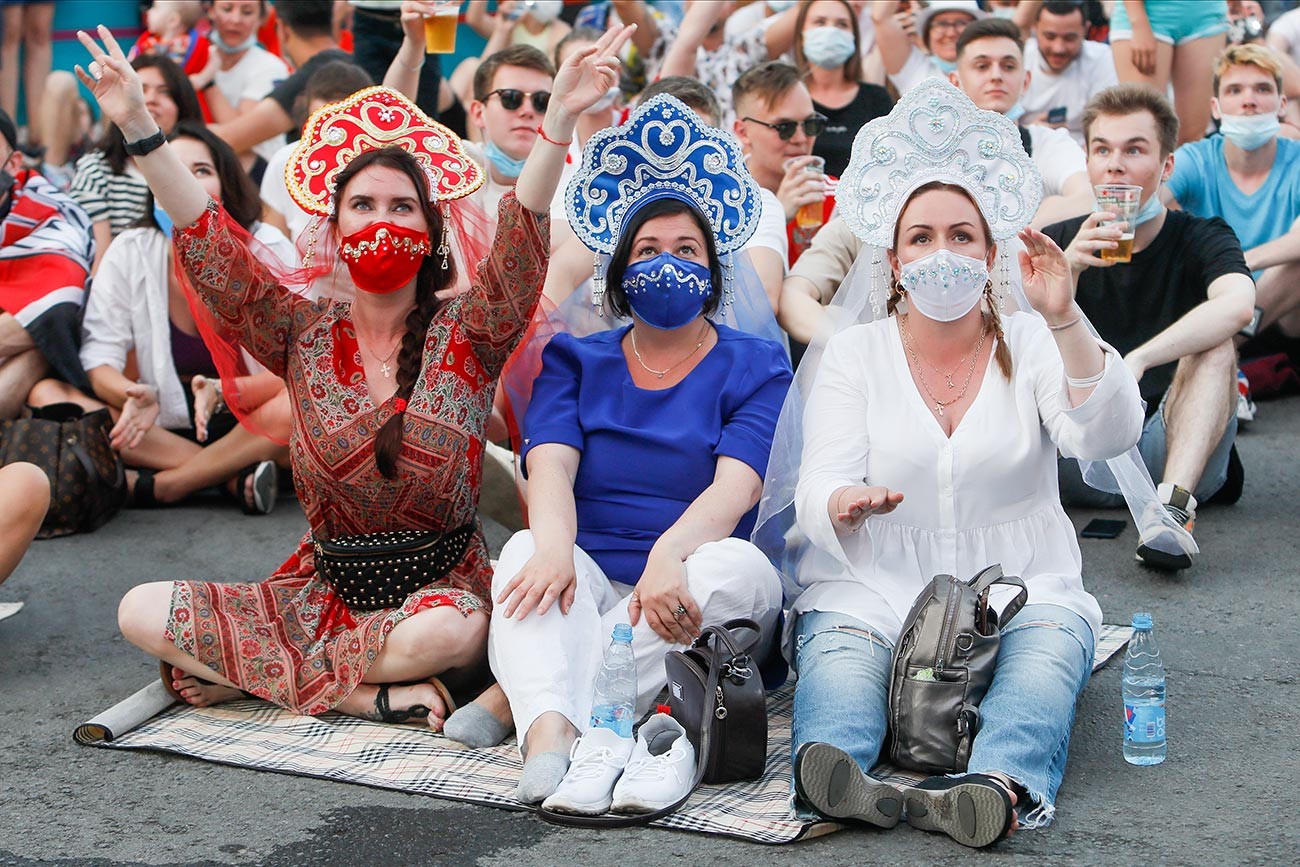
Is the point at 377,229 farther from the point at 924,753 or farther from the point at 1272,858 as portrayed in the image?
the point at 1272,858

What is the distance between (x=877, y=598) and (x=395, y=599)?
1302 mm

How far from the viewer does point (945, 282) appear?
13.1 ft

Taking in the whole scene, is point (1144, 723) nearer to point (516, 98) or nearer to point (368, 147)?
point (368, 147)

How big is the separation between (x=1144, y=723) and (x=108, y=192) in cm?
556

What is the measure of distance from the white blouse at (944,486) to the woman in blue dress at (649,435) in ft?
0.75

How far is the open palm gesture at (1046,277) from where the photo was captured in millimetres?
3762

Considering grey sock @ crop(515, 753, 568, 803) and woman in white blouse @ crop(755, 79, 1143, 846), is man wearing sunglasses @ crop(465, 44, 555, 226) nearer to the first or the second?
woman in white blouse @ crop(755, 79, 1143, 846)

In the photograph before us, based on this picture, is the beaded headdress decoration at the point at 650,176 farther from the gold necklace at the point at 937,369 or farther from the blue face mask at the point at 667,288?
the gold necklace at the point at 937,369

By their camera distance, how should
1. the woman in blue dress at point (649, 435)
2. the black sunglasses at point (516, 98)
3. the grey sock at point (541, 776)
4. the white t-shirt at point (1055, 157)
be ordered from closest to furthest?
the grey sock at point (541, 776) → the woman in blue dress at point (649, 435) → the black sunglasses at point (516, 98) → the white t-shirt at point (1055, 157)

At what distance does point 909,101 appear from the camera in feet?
13.8

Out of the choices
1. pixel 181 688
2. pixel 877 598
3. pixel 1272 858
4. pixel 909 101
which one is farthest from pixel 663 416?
pixel 1272 858

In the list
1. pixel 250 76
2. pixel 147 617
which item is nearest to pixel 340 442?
pixel 147 617

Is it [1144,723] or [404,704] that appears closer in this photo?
[1144,723]

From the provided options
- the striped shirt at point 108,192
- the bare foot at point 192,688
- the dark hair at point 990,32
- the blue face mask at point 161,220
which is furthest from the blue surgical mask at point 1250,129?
the bare foot at point 192,688
